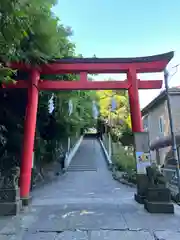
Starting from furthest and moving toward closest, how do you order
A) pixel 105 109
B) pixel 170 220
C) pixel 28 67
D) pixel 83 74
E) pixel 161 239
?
pixel 105 109, pixel 83 74, pixel 28 67, pixel 170 220, pixel 161 239

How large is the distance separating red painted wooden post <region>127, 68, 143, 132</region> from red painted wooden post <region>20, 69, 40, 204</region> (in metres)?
3.54

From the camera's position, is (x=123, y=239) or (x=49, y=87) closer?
(x=123, y=239)

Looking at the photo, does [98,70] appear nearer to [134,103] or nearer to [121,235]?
[134,103]

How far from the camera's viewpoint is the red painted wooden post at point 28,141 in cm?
702

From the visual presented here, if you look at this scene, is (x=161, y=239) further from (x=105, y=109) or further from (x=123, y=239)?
(x=105, y=109)

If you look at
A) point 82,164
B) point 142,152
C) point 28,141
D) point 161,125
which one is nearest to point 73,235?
point 142,152

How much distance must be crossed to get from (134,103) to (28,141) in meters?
4.02

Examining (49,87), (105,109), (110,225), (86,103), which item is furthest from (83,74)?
(105,109)

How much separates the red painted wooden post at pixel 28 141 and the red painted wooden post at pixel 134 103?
3545mm

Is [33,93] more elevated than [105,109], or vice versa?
[105,109]

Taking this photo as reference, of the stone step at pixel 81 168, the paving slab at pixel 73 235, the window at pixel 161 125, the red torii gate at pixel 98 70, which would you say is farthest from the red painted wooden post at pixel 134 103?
the window at pixel 161 125

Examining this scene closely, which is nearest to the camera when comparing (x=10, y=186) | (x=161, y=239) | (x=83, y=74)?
(x=161, y=239)

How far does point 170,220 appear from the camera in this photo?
5.11 m

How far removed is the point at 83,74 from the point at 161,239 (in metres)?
6.06
